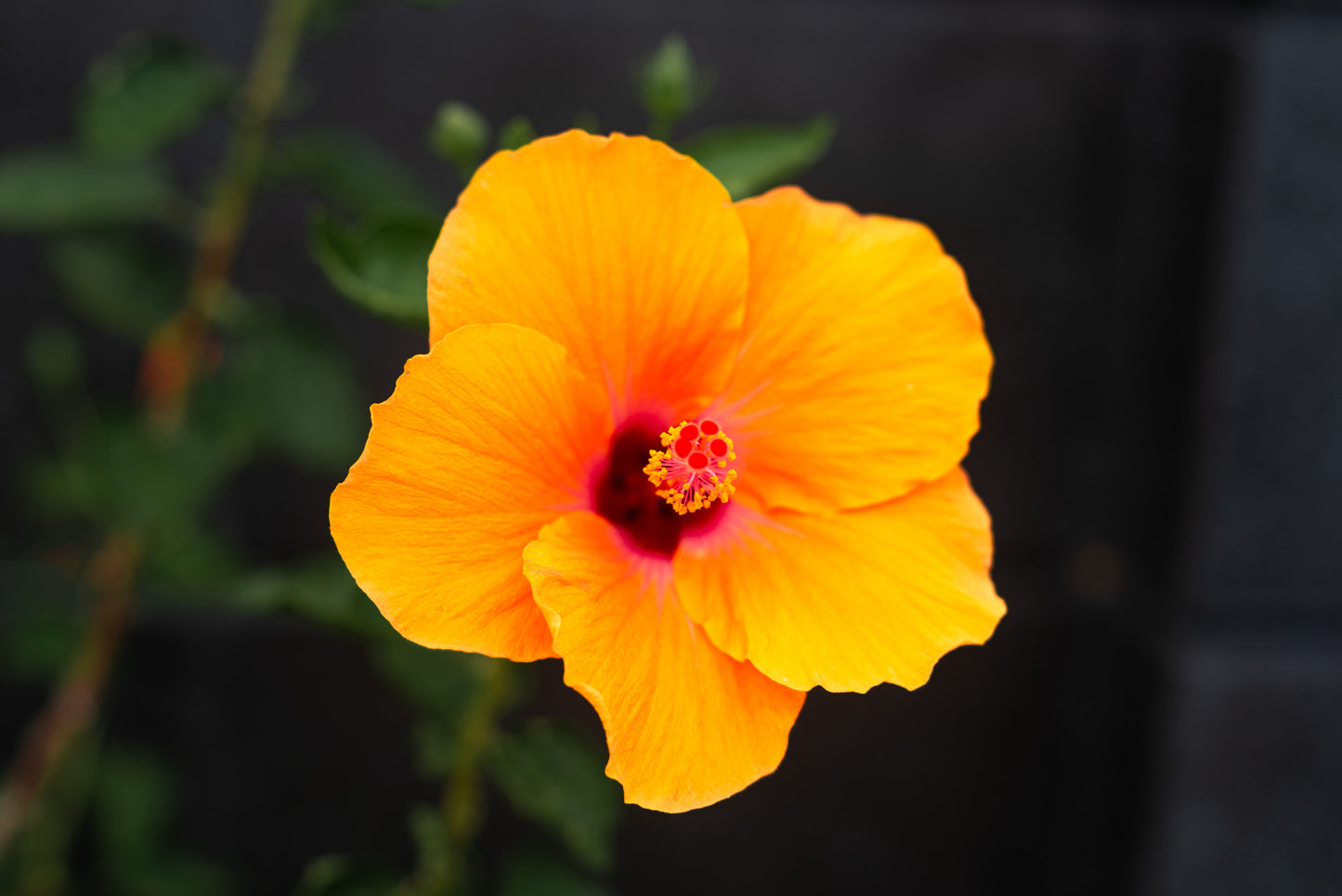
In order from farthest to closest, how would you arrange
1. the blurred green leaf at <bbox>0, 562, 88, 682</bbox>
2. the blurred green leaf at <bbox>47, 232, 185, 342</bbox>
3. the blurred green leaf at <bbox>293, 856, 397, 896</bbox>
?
the blurred green leaf at <bbox>0, 562, 88, 682</bbox>
the blurred green leaf at <bbox>47, 232, 185, 342</bbox>
the blurred green leaf at <bbox>293, 856, 397, 896</bbox>

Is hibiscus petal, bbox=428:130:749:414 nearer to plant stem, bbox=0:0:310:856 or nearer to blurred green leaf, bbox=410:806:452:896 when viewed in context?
blurred green leaf, bbox=410:806:452:896

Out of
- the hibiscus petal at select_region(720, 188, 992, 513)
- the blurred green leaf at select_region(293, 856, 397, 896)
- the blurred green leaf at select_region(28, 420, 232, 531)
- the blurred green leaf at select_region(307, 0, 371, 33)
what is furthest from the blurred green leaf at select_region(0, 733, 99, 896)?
the hibiscus petal at select_region(720, 188, 992, 513)

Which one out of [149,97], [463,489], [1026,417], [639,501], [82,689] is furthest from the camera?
[1026,417]

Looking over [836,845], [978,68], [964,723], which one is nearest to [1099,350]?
[978,68]

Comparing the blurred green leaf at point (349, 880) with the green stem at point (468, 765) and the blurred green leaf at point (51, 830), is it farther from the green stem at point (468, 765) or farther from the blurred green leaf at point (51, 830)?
the blurred green leaf at point (51, 830)

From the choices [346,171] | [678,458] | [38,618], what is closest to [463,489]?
[678,458]

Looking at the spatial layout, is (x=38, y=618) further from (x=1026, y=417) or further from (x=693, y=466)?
(x=1026, y=417)

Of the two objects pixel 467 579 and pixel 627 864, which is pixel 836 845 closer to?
pixel 627 864
